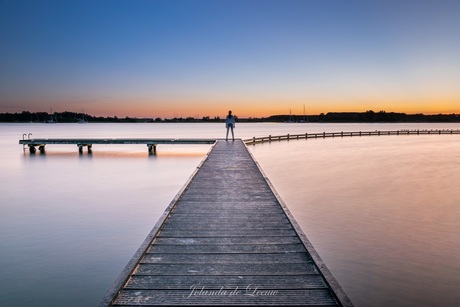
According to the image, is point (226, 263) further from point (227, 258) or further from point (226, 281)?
point (226, 281)

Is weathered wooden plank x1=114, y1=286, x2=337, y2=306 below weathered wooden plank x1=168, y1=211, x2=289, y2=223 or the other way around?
below

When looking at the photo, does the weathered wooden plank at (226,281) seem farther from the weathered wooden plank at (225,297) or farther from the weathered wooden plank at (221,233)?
the weathered wooden plank at (221,233)

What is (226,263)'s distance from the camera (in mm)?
4598

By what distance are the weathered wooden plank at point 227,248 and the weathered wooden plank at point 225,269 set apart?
1.40 feet

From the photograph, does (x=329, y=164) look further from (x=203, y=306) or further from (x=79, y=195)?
(x=203, y=306)

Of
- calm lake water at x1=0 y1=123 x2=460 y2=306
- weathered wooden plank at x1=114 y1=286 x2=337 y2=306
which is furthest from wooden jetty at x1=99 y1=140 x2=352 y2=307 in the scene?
calm lake water at x1=0 y1=123 x2=460 y2=306

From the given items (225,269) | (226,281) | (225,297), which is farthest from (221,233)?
(225,297)

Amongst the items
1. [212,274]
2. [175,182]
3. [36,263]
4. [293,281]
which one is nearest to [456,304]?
[293,281]

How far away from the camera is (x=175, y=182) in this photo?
18172 mm

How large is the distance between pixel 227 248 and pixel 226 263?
0.51 metres

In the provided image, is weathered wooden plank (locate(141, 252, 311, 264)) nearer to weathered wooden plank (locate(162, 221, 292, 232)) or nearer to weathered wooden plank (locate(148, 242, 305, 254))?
weathered wooden plank (locate(148, 242, 305, 254))

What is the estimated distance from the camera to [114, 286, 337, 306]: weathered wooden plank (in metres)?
3.67

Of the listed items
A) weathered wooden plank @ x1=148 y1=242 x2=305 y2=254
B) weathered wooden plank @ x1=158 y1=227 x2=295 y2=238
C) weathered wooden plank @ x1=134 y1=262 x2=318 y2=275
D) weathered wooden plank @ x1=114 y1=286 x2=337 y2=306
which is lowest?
weathered wooden plank @ x1=114 y1=286 x2=337 y2=306

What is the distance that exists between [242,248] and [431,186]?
49.7 ft
